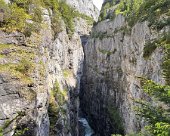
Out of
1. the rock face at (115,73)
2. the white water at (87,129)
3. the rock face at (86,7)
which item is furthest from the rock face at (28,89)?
the rock face at (86,7)

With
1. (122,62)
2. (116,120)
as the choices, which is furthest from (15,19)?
(116,120)

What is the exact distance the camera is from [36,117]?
2477 cm

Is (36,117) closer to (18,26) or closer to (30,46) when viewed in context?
(30,46)

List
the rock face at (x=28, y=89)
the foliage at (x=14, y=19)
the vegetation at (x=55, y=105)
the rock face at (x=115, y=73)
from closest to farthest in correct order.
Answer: the rock face at (x=28, y=89), the rock face at (x=115, y=73), the foliage at (x=14, y=19), the vegetation at (x=55, y=105)

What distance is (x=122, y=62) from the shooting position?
44750 millimetres

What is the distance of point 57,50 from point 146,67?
72.3 ft

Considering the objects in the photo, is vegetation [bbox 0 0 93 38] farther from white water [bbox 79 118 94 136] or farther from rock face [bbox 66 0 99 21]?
rock face [bbox 66 0 99 21]

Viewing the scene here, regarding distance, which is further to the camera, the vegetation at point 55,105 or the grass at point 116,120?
the grass at point 116,120

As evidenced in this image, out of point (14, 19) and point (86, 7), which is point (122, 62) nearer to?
→ point (14, 19)

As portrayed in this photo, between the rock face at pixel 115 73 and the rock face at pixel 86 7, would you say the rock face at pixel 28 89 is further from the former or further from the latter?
the rock face at pixel 86 7

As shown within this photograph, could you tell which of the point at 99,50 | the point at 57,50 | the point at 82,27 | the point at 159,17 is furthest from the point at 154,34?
the point at 82,27

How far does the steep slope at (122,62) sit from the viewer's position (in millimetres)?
26355

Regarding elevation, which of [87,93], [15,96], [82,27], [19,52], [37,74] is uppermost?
[82,27]

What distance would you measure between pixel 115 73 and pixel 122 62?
8.16 meters
